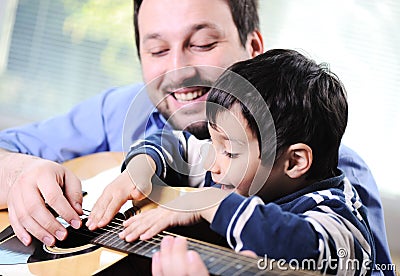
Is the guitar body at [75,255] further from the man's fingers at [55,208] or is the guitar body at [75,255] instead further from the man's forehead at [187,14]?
the man's forehead at [187,14]

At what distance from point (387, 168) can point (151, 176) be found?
1.13 meters

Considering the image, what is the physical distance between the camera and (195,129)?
4.33 feet

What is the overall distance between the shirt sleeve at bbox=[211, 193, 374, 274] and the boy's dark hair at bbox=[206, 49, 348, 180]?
0.17 metres

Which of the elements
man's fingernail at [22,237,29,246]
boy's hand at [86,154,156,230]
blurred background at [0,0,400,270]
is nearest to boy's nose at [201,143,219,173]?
boy's hand at [86,154,156,230]

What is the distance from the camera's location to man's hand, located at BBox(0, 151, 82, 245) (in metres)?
1.04

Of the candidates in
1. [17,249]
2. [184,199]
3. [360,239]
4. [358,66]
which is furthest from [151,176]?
[358,66]

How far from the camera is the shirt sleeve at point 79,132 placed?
155cm

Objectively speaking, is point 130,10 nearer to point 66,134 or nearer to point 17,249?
point 66,134

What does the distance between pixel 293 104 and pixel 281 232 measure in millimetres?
257

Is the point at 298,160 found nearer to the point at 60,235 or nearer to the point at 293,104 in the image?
the point at 293,104

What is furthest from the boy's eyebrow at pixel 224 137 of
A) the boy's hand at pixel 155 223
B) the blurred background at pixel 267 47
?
the blurred background at pixel 267 47

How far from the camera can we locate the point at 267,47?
6.84 feet

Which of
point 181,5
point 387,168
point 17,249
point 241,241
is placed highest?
point 181,5

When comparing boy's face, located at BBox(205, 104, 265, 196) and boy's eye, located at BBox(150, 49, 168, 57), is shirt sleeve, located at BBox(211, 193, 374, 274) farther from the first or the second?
boy's eye, located at BBox(150, 49, 168, 57)
